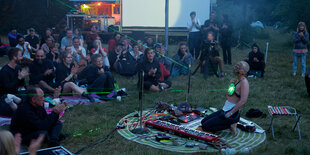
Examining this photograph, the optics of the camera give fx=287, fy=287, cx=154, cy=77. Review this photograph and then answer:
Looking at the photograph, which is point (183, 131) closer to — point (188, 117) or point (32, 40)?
point (188, 117)

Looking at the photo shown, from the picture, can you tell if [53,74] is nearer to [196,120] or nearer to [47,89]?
[47,89]

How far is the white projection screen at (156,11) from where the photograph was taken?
16.3m

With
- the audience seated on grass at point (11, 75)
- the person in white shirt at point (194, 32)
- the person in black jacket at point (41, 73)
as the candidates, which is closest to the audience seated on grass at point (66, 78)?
the person in black jacket at point (41, 73)

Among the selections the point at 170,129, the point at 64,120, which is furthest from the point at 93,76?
the point at 170,129

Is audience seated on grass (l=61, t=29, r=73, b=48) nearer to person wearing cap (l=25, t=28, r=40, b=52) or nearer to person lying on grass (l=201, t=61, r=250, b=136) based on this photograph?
person wearing cap (l=25, t=28, r=40, b=52)

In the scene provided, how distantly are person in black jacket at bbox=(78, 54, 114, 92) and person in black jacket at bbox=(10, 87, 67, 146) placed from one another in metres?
2.83

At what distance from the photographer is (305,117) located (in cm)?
593

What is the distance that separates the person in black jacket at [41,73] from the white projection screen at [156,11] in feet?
32.9

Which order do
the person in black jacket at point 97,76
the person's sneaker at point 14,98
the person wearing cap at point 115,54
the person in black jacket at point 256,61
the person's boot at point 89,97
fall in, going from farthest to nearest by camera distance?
1. the person wearing cap at point 115,54
2. the person in black jacket at point 256,61
3. the person in black jacket at point 97,76
4. the person's boot at point 89,97
5. the person's sneaker at point 14,98

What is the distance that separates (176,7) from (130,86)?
942 centimetres

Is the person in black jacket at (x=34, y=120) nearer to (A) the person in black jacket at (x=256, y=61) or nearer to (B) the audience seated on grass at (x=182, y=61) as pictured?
(B) the audience seated on grass at (x=182, y=61)

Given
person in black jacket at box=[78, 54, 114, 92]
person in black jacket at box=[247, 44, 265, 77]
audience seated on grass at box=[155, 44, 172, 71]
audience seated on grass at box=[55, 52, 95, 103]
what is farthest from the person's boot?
person in black jacket at box=[247, 44, 265, 77]

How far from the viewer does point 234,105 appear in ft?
16.0

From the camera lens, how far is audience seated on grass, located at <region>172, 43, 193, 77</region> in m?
9.55
